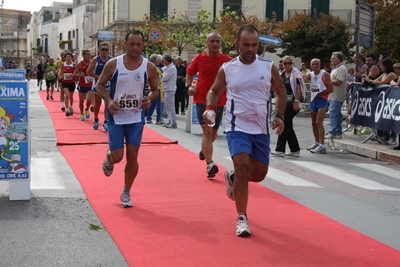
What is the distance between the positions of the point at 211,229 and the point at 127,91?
1.85 m

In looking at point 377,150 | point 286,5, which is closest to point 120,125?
point 377,150

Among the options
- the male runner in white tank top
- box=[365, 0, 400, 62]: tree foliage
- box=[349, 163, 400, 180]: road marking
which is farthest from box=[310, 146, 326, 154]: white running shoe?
box=[365, 0, 400, 62]: tree foliage

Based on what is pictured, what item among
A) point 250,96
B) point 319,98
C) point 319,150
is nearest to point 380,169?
point 319,150

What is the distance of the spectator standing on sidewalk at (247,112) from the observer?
20.7ft

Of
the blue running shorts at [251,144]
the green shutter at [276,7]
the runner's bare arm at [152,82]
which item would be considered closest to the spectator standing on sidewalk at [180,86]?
the runner's bare arm at [152,82]

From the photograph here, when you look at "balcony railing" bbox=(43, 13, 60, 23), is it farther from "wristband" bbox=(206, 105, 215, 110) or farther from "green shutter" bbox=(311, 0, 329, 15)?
"wristband" bbox=(206, 105, 215, 110)

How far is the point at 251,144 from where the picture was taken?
21.0ft

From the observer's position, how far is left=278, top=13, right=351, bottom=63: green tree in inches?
1916

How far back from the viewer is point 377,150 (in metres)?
13.1

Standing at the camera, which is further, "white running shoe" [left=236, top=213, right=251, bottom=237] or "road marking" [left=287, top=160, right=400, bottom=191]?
"road marking" [left=287, top=160, right=400, bottom=191]

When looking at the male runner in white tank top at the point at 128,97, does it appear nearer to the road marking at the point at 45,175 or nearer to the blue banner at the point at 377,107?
the road marking at the point at 45,175

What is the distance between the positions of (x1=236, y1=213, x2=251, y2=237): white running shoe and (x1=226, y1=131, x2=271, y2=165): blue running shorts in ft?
1.84

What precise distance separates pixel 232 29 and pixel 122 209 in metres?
30.1

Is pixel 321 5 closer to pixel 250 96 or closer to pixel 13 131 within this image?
pixel 13 131
